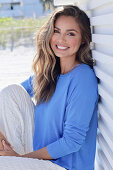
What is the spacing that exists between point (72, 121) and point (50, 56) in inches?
20.8

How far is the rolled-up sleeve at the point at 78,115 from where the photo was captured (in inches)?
62.6

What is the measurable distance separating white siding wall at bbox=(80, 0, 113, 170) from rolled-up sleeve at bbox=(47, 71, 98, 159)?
1.9 inches

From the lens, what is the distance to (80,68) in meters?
1.71

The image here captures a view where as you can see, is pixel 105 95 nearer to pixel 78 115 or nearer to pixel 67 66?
pixel 78 115

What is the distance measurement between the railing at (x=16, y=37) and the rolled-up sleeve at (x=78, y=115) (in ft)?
20.8

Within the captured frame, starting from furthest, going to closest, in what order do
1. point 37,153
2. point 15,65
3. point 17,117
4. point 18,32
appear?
point 18,32 < point 15,65 < point 17,117 < point 37,153

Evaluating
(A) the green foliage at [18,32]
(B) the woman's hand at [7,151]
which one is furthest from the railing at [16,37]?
(B) the woman's hand at [7,151]

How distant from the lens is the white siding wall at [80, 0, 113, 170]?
135 cm

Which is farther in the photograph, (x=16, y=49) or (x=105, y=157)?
(x=16, y=49)

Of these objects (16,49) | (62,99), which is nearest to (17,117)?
(62,99)

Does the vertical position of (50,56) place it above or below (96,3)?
below

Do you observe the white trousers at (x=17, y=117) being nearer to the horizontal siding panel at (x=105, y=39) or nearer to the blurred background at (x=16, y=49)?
the horizontal siding panel at (x=105, y=39)

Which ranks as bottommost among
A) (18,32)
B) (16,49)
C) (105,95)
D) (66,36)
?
(16,49)

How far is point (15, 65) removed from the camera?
6.21m
